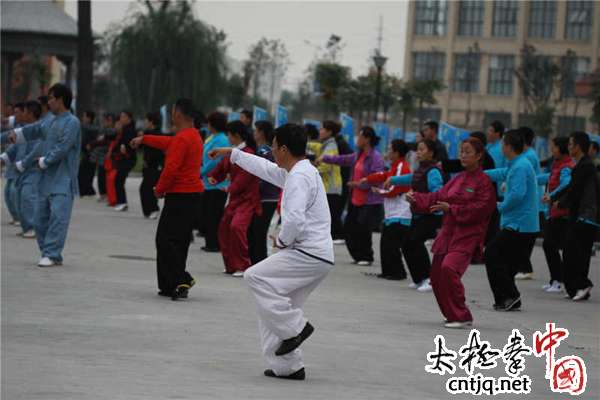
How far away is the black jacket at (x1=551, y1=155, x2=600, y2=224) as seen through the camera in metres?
14.4

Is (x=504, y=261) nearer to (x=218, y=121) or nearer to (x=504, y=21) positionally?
(x=218, y=121)

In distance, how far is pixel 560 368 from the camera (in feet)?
30.7

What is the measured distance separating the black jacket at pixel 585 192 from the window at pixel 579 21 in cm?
8153

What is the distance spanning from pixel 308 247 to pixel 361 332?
2.51m

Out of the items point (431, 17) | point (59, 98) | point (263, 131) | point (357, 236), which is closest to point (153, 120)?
point (357, 236)

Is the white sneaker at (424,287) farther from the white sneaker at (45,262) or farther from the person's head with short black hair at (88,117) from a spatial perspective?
the person's head with short black hair at (88,117)

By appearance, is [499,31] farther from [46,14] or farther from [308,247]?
[308,247]

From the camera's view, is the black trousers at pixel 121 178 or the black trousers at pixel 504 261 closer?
the black trousers at pixel 504 261

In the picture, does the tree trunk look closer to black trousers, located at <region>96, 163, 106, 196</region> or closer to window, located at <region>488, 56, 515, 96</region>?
black trousers, located at <region>96, 163, 106, 196</region>

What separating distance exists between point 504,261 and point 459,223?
1618mm

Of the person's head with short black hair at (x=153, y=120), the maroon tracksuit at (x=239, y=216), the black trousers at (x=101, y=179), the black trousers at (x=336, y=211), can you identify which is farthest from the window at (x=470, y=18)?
the maroon tracksuit at (x=239, y=216)

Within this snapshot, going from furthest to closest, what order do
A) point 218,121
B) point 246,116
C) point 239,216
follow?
point 246,116, point 218,121, point 239,216

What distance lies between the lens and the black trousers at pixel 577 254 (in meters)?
14.4

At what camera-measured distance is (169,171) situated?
12453 millimetres
